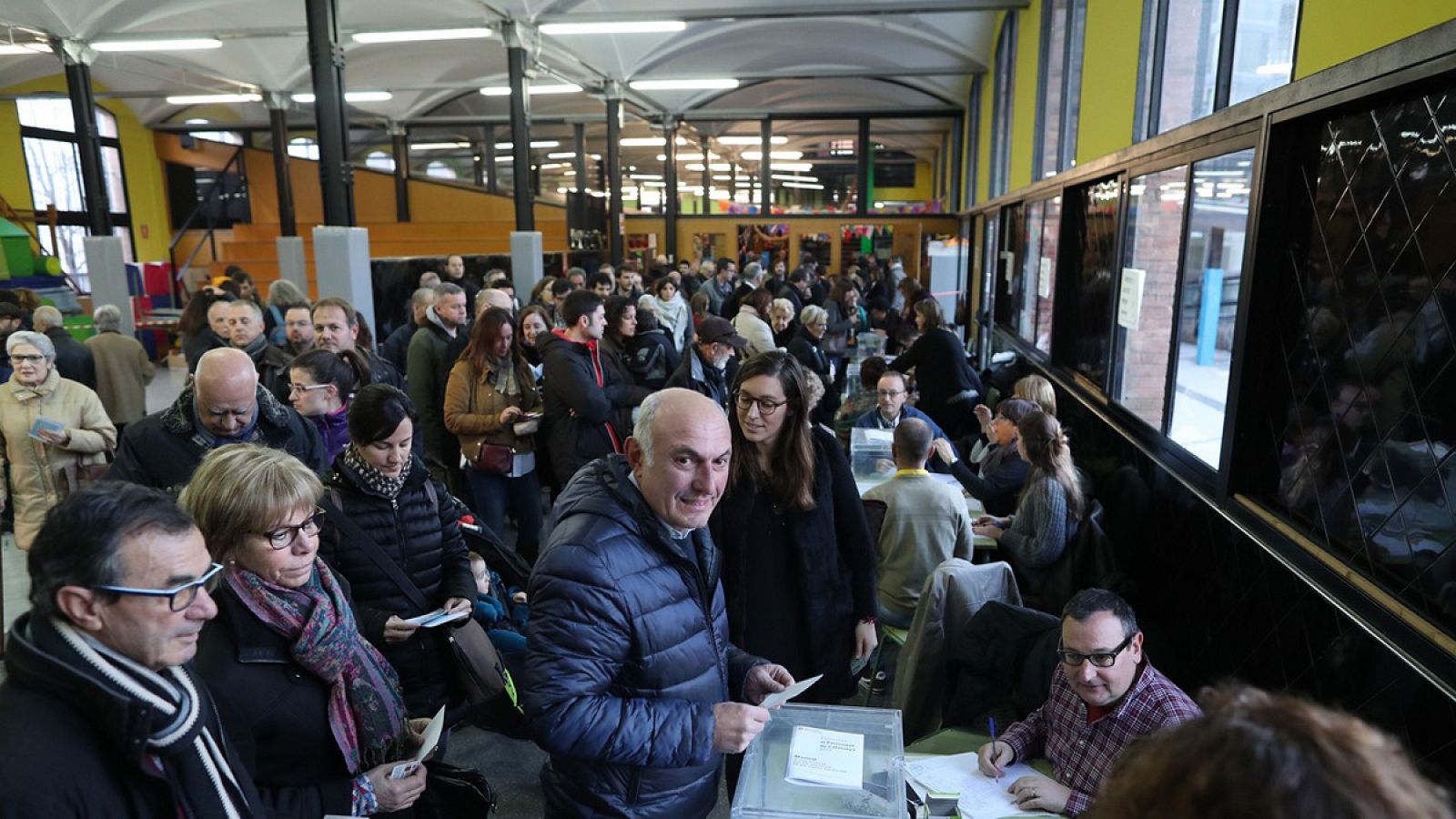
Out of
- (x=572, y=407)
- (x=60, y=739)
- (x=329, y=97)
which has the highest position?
(x=329, y=97)

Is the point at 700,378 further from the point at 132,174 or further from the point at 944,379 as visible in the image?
the point at 132,174

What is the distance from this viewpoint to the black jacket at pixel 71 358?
550 cm

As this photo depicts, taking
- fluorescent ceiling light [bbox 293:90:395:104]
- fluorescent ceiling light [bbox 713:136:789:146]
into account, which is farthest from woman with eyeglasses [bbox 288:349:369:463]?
fluorescent ceiling light [bbox 713:136:789:146]

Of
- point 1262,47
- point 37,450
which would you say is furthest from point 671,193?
point 1262,47

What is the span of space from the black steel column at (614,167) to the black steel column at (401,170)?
762 cm

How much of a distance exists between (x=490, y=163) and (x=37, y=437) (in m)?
18.3

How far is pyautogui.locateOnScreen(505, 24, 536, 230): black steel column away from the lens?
10.5m

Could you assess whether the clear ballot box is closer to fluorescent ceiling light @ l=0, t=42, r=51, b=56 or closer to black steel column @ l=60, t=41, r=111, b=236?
black steel column @ l=60, t=41, r=111, b=236

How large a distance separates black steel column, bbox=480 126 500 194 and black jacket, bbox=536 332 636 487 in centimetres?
1803

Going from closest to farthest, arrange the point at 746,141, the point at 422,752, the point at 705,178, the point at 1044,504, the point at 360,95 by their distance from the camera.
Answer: the point at 422,752, the point at 1044,504, the point at 360,95, the point at 746,141, the point at 705,178

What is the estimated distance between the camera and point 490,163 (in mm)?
21000

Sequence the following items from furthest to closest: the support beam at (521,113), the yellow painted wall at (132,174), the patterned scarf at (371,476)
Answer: the yellow painted wall at (132,174) < the support beam at (521,113) < the patterned scarf at (371,476)

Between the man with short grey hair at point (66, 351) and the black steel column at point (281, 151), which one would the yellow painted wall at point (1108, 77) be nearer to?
the man with short grey hair at point (66, 351)

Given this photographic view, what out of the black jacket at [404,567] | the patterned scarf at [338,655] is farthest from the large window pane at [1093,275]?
the patterned scarf at [338,655]
